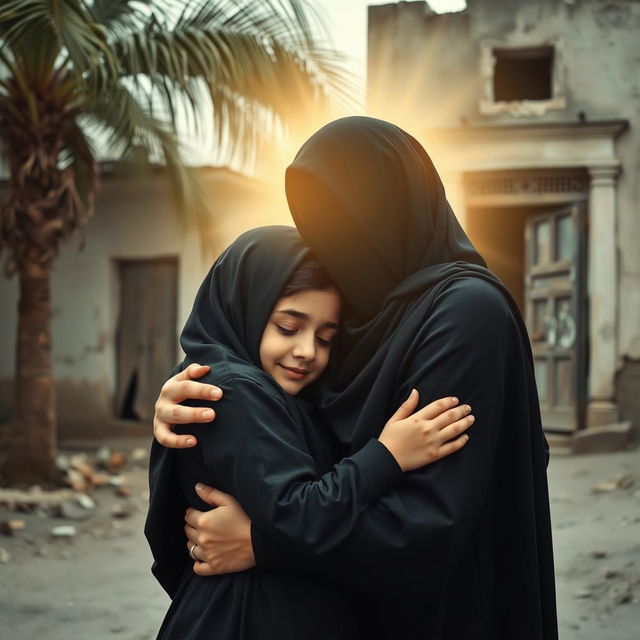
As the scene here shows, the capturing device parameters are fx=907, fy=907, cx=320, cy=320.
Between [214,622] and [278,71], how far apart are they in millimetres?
6330

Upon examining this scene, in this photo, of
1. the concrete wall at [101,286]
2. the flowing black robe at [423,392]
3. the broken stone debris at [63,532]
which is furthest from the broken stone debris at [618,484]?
the flowing black robe at [423,392]

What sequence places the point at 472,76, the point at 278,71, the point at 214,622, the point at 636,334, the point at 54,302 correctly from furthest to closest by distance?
the point at 54,302
the point at 472,76
the point at 636,334
the point at 278,71
the point at 214,622

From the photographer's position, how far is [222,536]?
A: 5.30 feet

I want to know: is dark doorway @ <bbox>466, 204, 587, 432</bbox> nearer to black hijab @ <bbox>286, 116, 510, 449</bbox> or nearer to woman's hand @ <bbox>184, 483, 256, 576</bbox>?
black hijab @ <bbox>286, 116, 510, 449</bbox>

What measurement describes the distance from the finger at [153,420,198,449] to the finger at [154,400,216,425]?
1 centimetres

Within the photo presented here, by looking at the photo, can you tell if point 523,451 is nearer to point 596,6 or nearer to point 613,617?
point 613,617

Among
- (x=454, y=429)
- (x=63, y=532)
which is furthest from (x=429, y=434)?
(x=63, y=532)

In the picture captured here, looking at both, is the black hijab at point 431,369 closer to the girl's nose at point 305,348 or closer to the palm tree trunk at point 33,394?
the girl's nose at point 305,348

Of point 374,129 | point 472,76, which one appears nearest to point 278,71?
point 472,76

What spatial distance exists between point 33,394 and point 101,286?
11.5ft

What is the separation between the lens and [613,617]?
169 inches

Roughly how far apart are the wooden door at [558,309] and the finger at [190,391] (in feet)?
27.0

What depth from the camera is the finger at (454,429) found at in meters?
1.53

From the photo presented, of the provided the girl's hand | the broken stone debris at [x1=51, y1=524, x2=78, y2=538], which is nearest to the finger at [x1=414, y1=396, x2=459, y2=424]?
the girl's hand
